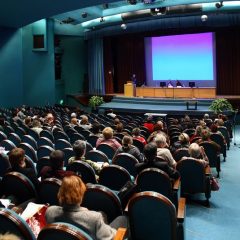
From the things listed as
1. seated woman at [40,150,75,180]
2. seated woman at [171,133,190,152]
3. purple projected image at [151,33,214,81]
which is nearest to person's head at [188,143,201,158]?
seated woman at [171,133,190,152]

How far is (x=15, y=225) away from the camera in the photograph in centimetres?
261

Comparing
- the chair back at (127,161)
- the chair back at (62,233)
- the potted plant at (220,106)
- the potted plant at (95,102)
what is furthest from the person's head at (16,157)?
the potted plant at (95,102)

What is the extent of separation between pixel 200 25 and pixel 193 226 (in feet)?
48.2

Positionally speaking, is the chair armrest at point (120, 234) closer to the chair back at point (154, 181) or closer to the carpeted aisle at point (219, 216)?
the chair back at point (154, 181)

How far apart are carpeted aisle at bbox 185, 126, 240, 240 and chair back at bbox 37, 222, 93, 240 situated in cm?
239

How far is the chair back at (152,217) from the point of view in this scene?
10.5ft

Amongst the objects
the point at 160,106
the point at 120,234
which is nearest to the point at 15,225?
the point at 120,234

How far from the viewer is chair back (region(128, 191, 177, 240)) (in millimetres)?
3195

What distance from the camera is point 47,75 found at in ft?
64.5

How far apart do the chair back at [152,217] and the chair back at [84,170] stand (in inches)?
47.9

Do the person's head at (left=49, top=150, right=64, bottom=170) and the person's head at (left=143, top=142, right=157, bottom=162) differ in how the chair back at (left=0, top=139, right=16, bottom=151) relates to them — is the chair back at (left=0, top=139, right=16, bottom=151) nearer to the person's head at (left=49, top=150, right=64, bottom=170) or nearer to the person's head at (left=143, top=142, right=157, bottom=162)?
the person's head at (left=49, top=150, right=64, bottom=170)

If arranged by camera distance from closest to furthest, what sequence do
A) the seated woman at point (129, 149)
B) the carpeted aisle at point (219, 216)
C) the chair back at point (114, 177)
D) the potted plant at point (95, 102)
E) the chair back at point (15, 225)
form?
the chair back at point (15, 225) < the chair back at point (114, 177) < the carpeted aisle at point (219, 216) < the seated woman at point (129, 149) < the potted plant at point (95, 102)

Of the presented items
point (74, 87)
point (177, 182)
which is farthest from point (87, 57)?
point (177, 182)

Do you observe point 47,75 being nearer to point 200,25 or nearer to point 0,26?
point 0,26
